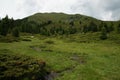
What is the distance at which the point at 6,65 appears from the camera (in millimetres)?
38688

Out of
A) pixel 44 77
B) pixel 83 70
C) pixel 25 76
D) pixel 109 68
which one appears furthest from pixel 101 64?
pixel 25 76

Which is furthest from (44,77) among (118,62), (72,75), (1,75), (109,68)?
(118,62)

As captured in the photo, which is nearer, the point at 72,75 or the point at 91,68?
the point at 72,75

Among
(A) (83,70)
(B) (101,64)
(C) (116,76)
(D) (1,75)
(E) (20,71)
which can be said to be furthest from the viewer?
(B) (101,64)

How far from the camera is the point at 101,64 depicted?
4875 cm

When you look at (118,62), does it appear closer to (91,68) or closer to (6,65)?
(91,68)

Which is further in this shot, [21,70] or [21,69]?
[21,69]

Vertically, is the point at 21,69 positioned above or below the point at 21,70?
above

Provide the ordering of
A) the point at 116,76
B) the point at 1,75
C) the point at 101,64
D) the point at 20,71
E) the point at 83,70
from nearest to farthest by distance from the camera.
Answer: the point at 1,75 < the point at 20,71 < the point at 116,76 < the point at 83,70 < the point at 101,64

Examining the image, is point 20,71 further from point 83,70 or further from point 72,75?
point 83,70

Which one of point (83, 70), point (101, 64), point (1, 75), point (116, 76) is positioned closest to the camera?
point (1, 75)

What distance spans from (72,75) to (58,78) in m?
3.02

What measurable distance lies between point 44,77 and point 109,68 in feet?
49.5

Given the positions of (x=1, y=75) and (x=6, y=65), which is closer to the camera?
(x=1, y=75)
